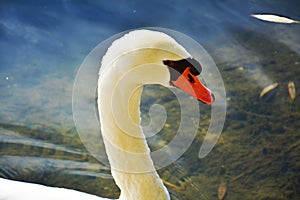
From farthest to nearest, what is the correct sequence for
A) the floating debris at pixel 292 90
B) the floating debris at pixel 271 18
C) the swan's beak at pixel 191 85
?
the floating debris at pixel 271 18 → the floating debris at pixel 292 90 → the swan's beak at pixel 191 85

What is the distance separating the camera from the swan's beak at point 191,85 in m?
2.05

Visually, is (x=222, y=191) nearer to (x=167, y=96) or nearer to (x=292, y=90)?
(x=167, y=96)

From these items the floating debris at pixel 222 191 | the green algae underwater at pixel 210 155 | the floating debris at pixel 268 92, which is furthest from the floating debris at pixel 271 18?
the floating debris at pixel 222 191

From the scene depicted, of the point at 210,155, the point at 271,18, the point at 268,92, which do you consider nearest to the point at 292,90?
the point at 268,92

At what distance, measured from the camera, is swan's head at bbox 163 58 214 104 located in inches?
78.2

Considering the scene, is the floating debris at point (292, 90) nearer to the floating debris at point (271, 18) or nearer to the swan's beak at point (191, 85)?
the floating debris at point (271, 18)

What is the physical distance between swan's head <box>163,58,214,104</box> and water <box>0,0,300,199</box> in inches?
42.8

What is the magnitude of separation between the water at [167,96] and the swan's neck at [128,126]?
0.79m

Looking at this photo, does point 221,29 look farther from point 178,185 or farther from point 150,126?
point 178,185

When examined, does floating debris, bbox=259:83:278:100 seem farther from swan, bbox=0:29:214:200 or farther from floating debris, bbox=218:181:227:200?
swan, bbox=0:29:214:200

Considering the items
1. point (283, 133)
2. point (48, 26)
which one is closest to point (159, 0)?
point (48, 26)

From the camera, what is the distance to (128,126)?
2.13 m

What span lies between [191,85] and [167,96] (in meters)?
1.79

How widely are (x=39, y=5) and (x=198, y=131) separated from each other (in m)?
2.29
